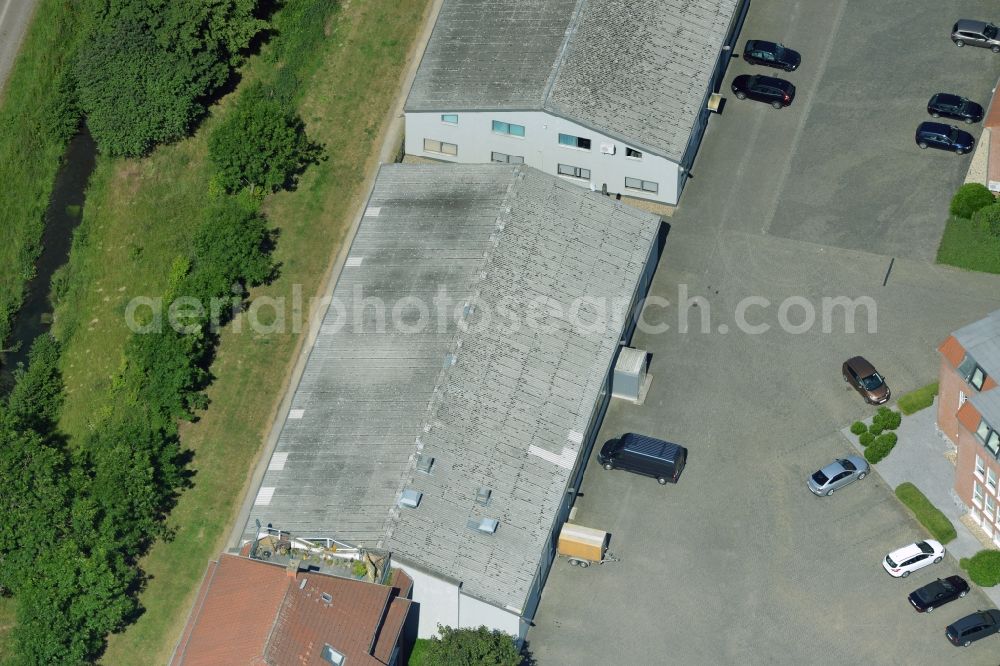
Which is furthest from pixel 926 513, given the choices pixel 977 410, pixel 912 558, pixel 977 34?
pixel 977 34

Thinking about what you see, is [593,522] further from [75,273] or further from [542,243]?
[75,273]

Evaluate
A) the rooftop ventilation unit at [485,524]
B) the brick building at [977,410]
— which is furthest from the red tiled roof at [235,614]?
the brick building at [977,410]

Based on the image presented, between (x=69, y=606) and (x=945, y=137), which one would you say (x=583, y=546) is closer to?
(x=69, y=606)

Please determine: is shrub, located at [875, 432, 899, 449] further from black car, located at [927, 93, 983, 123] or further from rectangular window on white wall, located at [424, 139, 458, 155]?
rectangular window on white wall, located at [424, 139, 458, 155]

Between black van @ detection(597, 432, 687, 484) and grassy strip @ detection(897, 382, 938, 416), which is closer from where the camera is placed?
black van @ detection(597, 432, 687, 484)

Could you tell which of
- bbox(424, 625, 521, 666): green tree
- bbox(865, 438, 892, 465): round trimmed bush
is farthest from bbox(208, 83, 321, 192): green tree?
bbox(865, 438, 892, 465): round trimmed bush

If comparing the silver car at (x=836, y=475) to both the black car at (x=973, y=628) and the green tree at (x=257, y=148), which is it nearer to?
Result: the black car at (x=973, y=628)
